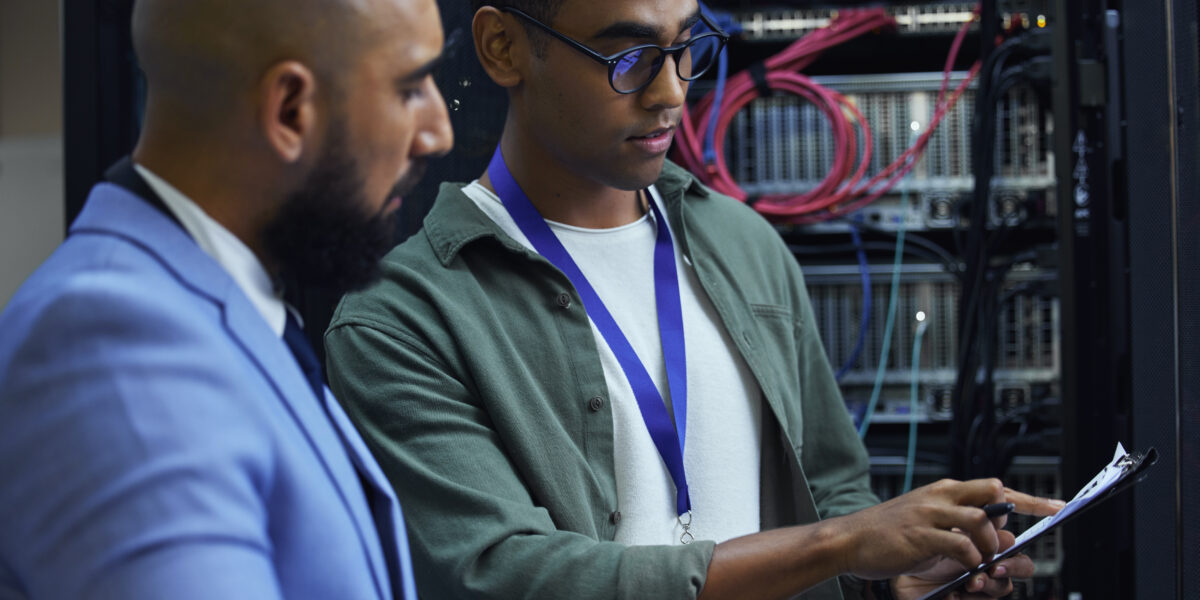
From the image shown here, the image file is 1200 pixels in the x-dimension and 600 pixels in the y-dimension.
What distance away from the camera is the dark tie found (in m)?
0.60

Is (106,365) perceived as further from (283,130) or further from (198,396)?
(283,130)

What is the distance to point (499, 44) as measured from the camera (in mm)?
1141

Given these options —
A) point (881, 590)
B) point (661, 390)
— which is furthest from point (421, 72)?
point (881, 590)

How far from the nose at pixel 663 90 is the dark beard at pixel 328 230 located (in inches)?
20.7

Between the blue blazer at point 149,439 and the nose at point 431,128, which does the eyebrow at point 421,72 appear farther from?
the blue blazer at point 149,439

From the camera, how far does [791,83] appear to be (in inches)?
83.0

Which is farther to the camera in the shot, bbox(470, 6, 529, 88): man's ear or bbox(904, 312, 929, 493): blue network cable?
bbox(904, 312, 929, 493): blue network cable

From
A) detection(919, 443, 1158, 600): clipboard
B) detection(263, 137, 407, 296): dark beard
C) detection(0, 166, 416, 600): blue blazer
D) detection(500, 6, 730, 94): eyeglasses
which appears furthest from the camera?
detection(500, 6, 730, 94): eyeglasses

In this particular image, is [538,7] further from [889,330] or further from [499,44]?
[889,330]

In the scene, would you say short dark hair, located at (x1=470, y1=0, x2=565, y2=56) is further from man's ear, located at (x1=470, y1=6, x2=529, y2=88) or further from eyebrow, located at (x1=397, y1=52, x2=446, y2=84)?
eyebrow, located at (x1=397, y1=52, x2=446, y2=84)

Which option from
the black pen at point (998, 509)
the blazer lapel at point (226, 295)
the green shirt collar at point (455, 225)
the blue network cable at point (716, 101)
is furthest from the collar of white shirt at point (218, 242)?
the blue network cable at point (716, 101)

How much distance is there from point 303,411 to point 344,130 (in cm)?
15

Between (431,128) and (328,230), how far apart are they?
3.3 inches

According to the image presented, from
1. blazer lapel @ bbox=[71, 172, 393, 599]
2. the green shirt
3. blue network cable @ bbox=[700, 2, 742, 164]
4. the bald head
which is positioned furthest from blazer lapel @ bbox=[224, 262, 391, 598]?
blue network cable @ bbox=[700, 2, 742, 164]
